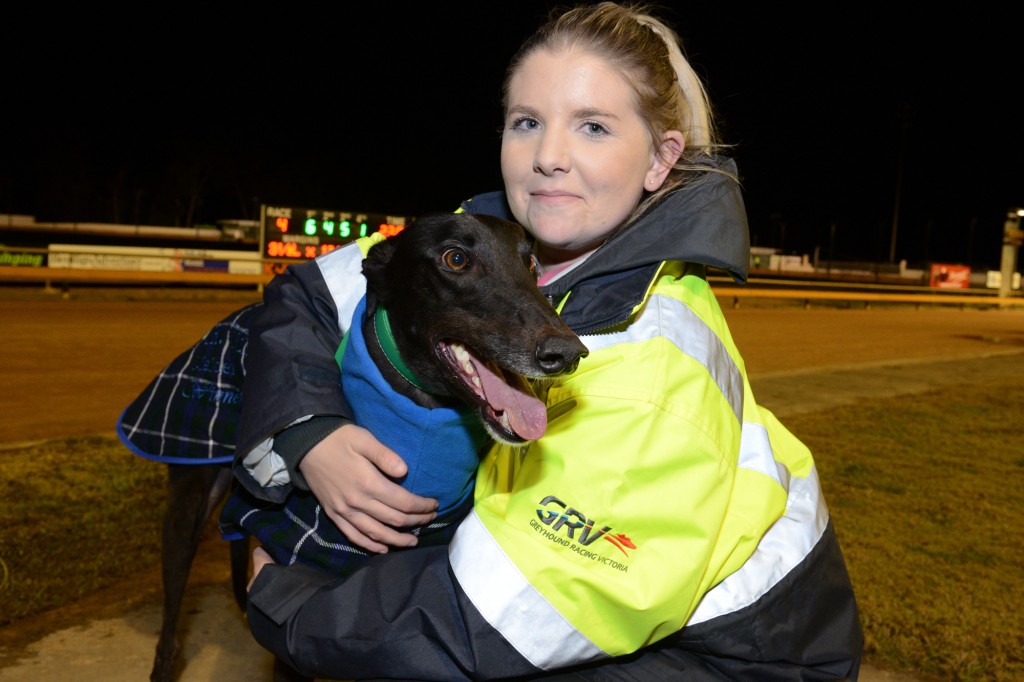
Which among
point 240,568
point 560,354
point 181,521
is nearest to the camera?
point 560,354

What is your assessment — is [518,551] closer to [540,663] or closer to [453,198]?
[540,663]

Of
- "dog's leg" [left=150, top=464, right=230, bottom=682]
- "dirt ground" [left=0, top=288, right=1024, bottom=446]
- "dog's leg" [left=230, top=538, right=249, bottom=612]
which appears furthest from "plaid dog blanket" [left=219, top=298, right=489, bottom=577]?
"dirt ground" [left=0, top=288, right=1024, bottom=446]

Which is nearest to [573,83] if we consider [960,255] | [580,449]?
[580,449]

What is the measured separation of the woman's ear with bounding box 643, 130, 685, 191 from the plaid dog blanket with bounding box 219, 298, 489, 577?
56 cm

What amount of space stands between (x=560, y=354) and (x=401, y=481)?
51cm

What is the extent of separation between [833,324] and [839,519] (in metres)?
12.2

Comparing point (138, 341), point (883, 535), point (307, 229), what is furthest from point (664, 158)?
point (307, 229)

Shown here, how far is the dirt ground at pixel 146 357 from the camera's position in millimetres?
2568

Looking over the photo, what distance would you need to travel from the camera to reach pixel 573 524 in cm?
115

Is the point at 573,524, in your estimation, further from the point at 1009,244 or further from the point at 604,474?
the point at 1009,244

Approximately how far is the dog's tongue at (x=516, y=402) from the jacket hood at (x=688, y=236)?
20 cm

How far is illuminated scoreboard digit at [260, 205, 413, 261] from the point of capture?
14594mm

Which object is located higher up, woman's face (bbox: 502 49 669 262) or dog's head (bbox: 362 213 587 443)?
woman's face (bbox: 502 49 669 262)

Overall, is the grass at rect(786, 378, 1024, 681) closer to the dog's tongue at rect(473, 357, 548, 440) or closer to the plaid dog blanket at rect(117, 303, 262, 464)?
the dog's tongue at rect(473, 357, 548, 440)
